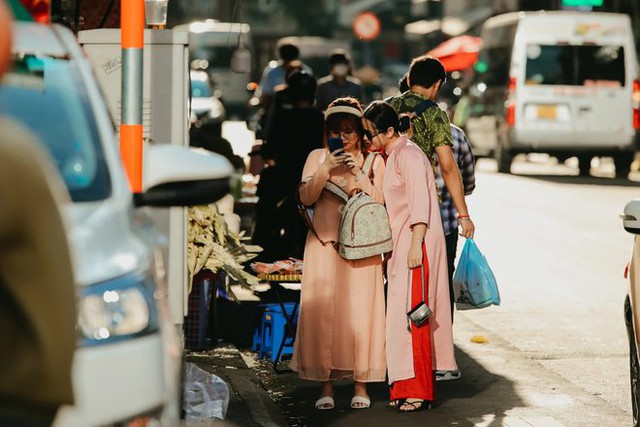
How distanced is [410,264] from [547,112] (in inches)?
771

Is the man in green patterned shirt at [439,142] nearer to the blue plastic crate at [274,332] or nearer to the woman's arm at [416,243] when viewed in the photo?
the woman's arm at [416,243]

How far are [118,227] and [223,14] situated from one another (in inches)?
2856

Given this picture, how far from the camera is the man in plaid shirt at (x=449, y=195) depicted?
9738 millimetres

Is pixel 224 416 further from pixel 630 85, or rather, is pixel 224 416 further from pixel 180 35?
pixel 630 85

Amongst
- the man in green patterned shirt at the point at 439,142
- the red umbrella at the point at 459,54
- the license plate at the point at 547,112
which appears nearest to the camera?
the man in green patterned shirt at the point at 439,142

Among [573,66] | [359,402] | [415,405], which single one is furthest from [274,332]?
[573,66]

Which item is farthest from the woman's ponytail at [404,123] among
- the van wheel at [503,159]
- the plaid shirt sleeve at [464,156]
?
the van wheel at [503,159]

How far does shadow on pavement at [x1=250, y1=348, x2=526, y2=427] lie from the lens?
27.6 ft

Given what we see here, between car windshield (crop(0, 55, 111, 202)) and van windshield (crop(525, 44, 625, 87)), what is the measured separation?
2346 cm

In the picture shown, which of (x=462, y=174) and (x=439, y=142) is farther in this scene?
(x=462, y=174)

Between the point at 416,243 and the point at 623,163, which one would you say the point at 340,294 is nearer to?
the point at 416,243

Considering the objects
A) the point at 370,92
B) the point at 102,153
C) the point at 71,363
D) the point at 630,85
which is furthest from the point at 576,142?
the point at 71,363

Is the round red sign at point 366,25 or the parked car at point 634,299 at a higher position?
the round red sign at point 366,25

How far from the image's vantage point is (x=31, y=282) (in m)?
2.36
